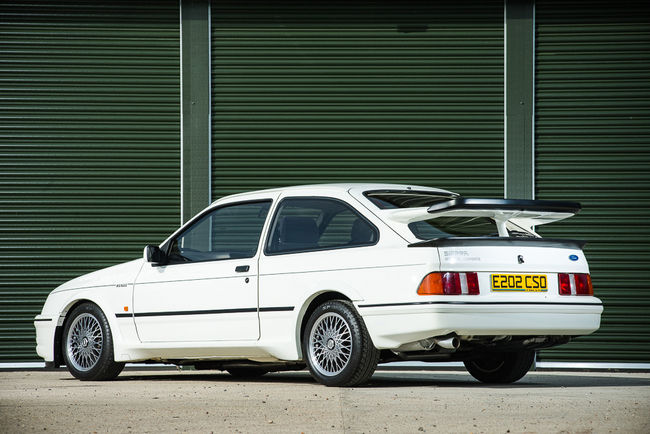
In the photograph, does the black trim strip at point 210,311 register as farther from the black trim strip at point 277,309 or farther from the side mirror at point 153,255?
the side mirror at point 153,255

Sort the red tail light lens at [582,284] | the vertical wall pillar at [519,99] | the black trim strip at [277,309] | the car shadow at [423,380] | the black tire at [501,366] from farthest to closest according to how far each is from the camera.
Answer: the vertical wall pillar at [519,99] < the black tire at [501,366] < the car shadow at [423,380] < the black trim strip at [277,309] < the red tail light lens at [582,284]

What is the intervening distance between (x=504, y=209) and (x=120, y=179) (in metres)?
6.34

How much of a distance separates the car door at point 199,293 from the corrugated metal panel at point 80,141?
11.2 feet

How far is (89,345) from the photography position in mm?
9539

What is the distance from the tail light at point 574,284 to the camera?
26.0ft

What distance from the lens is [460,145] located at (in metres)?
12.7

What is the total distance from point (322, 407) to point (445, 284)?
1.44 meters

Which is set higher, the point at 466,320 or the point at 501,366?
the point at 466,320

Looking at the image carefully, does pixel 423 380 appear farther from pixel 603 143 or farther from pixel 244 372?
pixel 603 143

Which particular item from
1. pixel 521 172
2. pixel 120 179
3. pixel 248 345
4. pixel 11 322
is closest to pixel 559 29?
pixel 521 172

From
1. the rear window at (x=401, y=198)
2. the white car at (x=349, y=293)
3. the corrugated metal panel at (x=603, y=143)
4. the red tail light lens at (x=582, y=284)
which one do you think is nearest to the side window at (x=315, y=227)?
the white car at (x=349, y=293)

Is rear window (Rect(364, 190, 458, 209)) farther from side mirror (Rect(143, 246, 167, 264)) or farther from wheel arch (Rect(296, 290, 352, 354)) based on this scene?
side mirror (Rect(143, 246, 167, 264))

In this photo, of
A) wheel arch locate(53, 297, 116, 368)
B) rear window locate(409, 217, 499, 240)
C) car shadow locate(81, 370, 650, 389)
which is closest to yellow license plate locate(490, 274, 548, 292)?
rear window locate(409, 217, 499, 240)

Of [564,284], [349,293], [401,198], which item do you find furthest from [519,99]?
[349,293]
